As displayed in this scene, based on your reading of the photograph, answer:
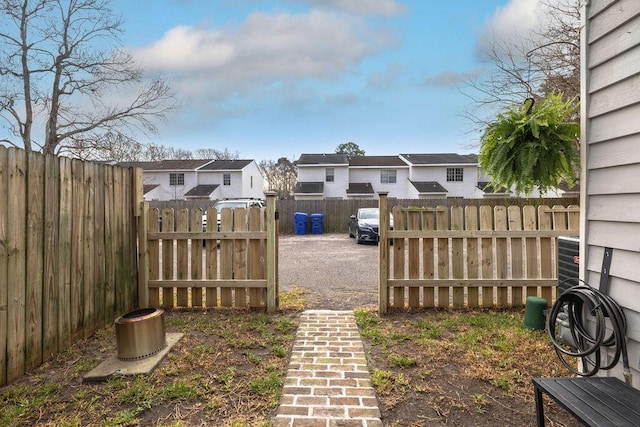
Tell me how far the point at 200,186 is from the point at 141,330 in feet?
88.8

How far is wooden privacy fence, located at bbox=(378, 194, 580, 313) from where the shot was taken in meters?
4.22

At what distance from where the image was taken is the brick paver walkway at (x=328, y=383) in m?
2.11

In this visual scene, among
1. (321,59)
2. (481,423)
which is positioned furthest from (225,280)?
Result: (321,59)

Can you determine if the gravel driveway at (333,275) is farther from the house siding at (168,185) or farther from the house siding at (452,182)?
the house siding at (168,185)

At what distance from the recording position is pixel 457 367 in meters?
2.81

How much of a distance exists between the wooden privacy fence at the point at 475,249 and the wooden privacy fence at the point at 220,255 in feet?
4.93

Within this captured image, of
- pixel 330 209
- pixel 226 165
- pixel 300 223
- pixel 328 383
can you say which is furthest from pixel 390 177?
pixel 328 383

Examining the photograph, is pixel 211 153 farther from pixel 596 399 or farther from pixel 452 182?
pixel 596 399

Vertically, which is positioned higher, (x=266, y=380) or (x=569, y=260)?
(x=569, y=260)

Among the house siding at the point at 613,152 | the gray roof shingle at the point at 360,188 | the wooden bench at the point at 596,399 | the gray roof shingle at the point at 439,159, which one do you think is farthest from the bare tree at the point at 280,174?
the wooden bench at the point at 596,399

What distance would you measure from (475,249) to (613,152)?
2.29 metres

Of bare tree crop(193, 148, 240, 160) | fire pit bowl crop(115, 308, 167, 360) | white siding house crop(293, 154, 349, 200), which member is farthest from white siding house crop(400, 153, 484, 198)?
fire pit bowl crop(115, 308, 167, 360)

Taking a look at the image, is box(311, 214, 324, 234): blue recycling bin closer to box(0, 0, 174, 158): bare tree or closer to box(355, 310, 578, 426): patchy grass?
box(0, 0, 174, 158): bare tree

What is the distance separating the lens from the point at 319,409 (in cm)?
220
